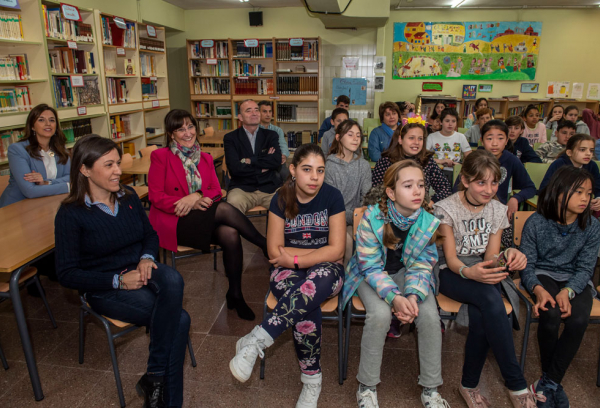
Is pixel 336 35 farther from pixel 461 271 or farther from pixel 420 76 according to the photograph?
pixel 461 271

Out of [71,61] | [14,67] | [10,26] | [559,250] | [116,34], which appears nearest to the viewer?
[559,250]

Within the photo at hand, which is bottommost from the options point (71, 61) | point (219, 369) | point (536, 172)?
point (219, 369)

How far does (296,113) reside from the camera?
7844 mm

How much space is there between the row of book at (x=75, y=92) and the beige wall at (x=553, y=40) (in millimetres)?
5045

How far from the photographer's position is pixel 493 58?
757 centimetres

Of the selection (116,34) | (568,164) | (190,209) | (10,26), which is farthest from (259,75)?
(568,164)

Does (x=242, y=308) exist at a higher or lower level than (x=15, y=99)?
lower

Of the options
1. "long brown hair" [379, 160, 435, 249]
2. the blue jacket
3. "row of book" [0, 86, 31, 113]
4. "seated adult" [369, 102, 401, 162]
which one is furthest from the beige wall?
"long brown hair" [379, 160, 435, 249]

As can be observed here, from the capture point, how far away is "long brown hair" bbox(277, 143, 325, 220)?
207 cm

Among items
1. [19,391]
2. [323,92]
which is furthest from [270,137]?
[323,92]

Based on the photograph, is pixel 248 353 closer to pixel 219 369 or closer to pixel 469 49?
pixel 219 369

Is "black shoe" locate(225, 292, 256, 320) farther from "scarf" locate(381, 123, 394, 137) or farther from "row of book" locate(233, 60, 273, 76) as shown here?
"row of book" locate(233, 60, 273, 76)

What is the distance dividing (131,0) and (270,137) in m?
4.19

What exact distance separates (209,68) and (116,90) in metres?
2.65
